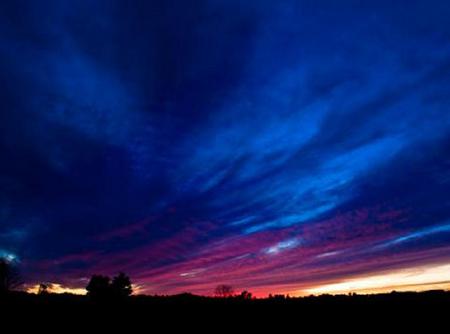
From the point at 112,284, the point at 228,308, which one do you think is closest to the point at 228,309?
the point at 228,308

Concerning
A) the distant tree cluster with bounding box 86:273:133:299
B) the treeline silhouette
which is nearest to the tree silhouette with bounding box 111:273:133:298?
the distant tree cluster with bounding box 86:273:133:299

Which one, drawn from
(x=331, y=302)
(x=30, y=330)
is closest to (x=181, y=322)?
(x=30, y=330)

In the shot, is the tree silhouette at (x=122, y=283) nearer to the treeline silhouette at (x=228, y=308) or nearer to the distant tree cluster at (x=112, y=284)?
the distant tree cluster at (x=112, y=284)

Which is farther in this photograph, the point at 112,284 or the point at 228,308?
the point at 112,284

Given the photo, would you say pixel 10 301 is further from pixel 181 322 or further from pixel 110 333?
pixel 181 322

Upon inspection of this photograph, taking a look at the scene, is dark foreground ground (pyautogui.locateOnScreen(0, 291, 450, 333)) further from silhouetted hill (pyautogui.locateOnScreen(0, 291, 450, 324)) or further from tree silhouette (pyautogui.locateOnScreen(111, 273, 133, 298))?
tree silhouette (pyautogui.locateOnScreen(111, 273, 133, 298))

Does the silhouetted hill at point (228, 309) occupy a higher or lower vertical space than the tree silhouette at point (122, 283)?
lower

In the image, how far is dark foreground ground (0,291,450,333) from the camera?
13461 millimetres

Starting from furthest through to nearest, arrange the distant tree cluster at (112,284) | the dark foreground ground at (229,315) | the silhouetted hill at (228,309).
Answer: the distant tree cluster at (112,284) < the silhouetted hill at (228,309) < the dark foreground ground at (229,315)

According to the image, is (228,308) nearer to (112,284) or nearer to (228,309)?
(228,309)

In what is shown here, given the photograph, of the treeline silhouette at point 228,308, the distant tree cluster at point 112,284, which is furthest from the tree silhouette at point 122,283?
the treeline silhouette at point 228,308

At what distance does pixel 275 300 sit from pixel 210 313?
188 inches

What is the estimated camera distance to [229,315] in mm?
15438

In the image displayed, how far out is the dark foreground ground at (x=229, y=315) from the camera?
13.5 meters
